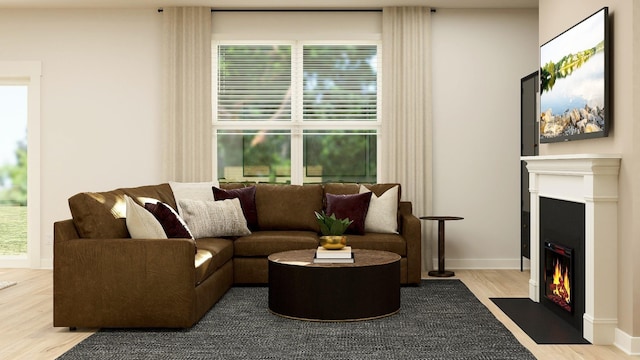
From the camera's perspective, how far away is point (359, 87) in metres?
7.15

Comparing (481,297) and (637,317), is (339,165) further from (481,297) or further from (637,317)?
(637,317)

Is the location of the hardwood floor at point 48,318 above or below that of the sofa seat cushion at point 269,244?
below

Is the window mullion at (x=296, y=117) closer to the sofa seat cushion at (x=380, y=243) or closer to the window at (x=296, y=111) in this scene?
the window at (x=296, y=111)

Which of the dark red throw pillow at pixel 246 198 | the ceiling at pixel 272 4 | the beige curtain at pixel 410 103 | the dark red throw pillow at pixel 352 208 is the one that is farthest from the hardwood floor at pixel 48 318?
the ceiling at pixel 272 4

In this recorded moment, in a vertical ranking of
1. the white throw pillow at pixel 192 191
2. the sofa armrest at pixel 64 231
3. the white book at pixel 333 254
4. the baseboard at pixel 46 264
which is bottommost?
the baseboard at pixel 46 264

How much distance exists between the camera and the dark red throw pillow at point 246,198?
6.42 m

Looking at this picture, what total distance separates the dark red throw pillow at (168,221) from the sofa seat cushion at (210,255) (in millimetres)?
190

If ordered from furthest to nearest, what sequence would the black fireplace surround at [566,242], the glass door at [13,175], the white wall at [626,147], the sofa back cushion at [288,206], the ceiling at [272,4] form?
the glass door at [13,175]
the ceiling at [272,4]
the sofa back cushion at [288,206]
the black fireplace surround at [566,242]
the white wall at [626,147]

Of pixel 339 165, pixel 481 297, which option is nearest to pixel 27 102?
pixel 339 165

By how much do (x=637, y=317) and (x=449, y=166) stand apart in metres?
3.39

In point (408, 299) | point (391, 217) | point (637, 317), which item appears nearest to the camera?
point (637, 317)

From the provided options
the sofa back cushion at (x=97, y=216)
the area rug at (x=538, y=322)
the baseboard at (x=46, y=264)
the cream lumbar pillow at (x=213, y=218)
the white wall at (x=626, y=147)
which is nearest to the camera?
the white wall at (x=626, y=147)

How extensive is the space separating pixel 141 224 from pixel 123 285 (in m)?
0.42

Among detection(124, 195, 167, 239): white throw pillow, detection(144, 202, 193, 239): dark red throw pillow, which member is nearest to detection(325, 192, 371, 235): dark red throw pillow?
detection(144, 202, 193, 239): dark red throw pillow
